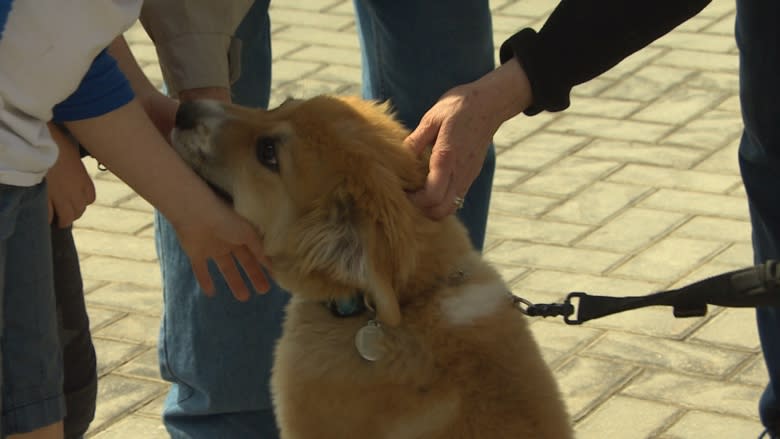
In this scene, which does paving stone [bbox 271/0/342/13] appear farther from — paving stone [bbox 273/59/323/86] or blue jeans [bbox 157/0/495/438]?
blue jeans [bbox 157/0/495/438]

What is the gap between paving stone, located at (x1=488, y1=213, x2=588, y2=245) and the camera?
5598mm

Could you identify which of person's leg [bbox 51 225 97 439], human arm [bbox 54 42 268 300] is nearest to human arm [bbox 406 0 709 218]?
human arm [bbox 54 42 268 300]

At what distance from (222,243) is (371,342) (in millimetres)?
430

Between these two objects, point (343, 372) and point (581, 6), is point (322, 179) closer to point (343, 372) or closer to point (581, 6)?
point (343, 372)

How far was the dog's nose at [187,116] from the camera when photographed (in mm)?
3373

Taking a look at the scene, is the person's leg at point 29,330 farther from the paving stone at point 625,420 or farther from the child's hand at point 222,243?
the paving stone at point 625,420

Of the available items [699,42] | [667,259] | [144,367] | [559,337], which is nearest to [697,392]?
[559,337]

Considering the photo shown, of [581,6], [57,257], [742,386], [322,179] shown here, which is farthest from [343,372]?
[742,386]

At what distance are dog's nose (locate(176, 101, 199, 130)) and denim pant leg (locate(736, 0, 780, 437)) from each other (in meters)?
1.50

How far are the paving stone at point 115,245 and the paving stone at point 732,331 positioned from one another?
7.16 feet

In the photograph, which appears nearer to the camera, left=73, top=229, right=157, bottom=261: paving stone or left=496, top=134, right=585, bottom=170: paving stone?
left=73, top=229, right=157, bottom=261: paving stone

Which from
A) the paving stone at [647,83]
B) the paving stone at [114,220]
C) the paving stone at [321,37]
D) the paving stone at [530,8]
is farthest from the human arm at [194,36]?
the paving stone at [530,8]

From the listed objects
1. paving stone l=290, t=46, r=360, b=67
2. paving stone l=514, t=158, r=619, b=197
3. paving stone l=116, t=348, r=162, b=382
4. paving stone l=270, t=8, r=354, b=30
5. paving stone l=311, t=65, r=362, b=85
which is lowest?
paving stone l=514, t=158, r=619, b=197

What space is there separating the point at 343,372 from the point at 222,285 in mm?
832
